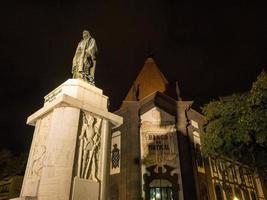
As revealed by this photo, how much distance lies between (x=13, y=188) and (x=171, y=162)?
44.8ft

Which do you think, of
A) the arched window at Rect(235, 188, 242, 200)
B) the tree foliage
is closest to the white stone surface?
the tree foliage

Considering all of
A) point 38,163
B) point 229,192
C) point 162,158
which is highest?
point 162,158

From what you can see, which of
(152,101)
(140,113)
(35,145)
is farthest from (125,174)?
(35,145)

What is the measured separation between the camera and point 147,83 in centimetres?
3219

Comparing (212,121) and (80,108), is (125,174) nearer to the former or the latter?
(212,121)

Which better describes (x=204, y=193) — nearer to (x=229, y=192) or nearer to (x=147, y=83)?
(x=229, y=192)

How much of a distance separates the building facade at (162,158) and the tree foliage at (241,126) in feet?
15.4

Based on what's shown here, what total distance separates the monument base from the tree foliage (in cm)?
1138

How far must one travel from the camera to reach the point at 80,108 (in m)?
5.79

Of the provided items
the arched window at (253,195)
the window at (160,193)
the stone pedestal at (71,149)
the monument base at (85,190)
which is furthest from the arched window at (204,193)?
the monument base at (85,190)

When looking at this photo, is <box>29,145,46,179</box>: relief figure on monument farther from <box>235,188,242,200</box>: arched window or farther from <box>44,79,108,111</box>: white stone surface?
<box>235,188,242,200</box>: arched window

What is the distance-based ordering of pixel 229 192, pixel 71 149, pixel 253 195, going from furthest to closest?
pixel 253 195
pixel 229 192
pixel 71 149

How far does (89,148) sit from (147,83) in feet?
88.6

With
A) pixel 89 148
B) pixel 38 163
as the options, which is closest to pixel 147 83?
pixel 89 148
